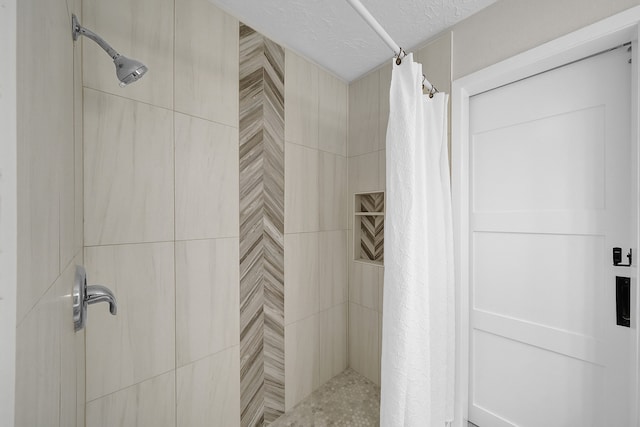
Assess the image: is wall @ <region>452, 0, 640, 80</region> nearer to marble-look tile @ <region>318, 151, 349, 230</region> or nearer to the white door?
the white door

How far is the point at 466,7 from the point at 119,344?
207 cm

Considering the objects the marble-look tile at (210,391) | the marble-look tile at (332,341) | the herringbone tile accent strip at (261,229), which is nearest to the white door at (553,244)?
the marble-look tile at (332,341)

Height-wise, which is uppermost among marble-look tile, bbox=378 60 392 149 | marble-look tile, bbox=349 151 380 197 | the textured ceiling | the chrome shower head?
the textured ceiling

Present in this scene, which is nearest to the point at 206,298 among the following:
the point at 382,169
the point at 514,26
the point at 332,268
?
the point at 332,268

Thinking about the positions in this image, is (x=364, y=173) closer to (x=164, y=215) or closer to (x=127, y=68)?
(x=164, y=215)

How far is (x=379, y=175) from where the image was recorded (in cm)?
170

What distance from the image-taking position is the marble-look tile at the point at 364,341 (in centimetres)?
171

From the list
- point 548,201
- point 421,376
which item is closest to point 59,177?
point 421,376

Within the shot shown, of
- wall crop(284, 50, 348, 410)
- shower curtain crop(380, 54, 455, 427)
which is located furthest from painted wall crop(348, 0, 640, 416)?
shower curtain crop(380, 54, 455, 427)

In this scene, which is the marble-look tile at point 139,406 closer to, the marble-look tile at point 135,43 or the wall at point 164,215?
the wall at point 164,215

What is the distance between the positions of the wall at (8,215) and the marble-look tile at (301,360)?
1.43 meters

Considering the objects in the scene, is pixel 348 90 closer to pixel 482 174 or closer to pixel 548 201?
pixel 482 174

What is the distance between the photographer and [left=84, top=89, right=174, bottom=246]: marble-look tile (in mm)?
868

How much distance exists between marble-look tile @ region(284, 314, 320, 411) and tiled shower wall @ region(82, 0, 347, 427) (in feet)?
0.05
